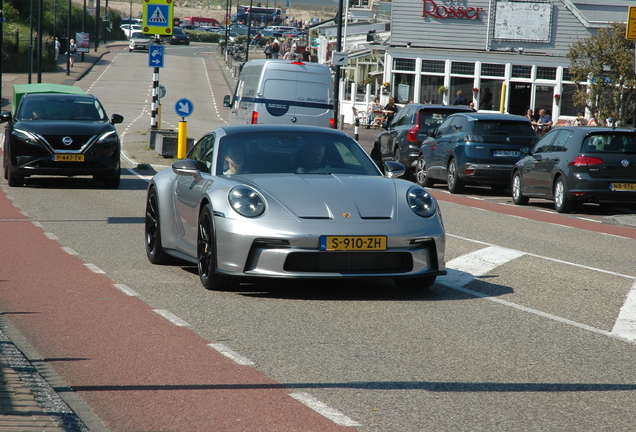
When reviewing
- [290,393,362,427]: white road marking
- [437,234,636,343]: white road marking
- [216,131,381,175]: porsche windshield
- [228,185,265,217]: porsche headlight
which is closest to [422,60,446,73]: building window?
[437,234,636,343]: white road marking

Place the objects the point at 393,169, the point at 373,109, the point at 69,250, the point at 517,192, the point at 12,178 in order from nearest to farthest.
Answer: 1. the point at 393,169
2. the point at 69,250
3. the point at 12,178
4. the point at 517,192
5. the point at 373,109

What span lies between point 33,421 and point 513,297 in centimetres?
484

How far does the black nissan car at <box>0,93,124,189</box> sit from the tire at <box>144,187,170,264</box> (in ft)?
26.4

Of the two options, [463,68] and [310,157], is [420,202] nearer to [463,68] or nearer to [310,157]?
[310,157]

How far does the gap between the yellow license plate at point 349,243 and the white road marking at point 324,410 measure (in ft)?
8.54

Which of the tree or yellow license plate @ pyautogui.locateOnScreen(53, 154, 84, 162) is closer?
yellow license plate @ pyautogui.locateOnScreen(53, 154, 84, 162)

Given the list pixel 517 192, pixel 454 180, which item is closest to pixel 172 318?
pixel 517 192

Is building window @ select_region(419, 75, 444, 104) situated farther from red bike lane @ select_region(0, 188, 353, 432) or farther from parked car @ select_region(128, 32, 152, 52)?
parked car @ select_region(128, 32, 152, 52)

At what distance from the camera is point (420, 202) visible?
8086 millimetres

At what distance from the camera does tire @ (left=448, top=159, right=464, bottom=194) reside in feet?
67.8

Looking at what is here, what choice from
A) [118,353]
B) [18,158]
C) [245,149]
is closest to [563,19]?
[18,158]

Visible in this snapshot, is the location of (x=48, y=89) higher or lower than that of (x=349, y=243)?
higher

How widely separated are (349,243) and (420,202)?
Answer: 87cm

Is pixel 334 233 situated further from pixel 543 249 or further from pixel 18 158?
pixel 18 158
